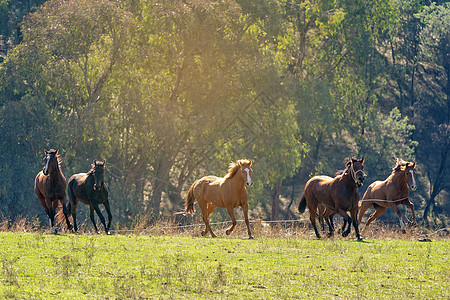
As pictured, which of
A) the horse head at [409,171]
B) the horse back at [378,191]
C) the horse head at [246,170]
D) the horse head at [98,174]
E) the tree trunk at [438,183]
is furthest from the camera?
the tree trunk at [438,183]

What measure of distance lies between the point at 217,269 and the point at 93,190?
30.4 feet

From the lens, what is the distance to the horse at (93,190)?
2192 centimetres

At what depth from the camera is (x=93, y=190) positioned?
2242 centimetres

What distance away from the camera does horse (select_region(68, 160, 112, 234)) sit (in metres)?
21.9

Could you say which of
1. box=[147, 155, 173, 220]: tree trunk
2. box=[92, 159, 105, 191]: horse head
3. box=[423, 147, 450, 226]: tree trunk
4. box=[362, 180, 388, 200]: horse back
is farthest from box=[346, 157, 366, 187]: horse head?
box=[423, 147, 450, 226]: tree trunk

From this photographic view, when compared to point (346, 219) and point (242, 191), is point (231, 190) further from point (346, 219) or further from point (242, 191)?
Result: point (346, 219)

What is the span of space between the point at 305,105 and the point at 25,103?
16.7m

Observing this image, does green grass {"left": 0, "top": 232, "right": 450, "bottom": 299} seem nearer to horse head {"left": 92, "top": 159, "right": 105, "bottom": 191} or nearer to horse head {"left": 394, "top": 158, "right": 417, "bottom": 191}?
horse head {"left": 92, "top": 159, "right": 105, "bottom": 191}

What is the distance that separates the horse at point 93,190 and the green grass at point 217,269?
109 inches

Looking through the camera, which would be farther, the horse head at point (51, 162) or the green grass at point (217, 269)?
the horse head at point (51, 162)

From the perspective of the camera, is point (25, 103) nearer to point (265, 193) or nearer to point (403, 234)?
point (265, 193)

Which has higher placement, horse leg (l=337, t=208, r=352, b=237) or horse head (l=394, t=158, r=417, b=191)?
horse head (l=394, t=158, r=417, b=191)

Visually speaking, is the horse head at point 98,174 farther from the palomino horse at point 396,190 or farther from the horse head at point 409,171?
the horse head at point 409,171

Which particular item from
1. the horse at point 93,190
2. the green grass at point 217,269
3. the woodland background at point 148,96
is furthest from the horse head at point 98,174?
the woodland background at point 148,96
